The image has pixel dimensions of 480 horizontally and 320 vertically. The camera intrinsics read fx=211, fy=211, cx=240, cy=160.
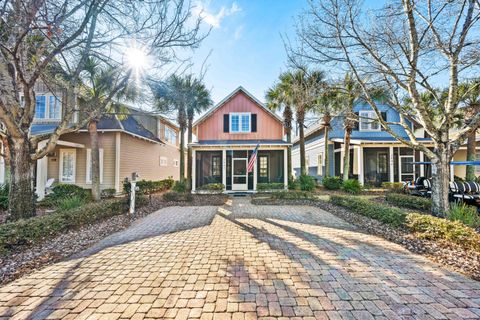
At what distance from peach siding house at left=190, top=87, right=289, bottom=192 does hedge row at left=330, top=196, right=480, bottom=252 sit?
8.21 metres

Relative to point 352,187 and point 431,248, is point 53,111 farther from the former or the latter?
point 352,187

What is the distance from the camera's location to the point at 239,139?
15.4 m

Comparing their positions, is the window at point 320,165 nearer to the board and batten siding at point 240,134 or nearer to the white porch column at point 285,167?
the board and batten siding at point 240,134

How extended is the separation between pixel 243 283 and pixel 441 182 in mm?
7120

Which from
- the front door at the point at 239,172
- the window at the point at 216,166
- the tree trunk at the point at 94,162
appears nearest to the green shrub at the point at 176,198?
the tree trunk at the point at 94,162

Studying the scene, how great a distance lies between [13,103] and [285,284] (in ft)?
27.9

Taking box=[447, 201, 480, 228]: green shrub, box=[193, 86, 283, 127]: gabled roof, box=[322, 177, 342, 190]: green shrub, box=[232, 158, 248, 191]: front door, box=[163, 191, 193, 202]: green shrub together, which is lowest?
box=[163, 191, 193, 202]: green shrub

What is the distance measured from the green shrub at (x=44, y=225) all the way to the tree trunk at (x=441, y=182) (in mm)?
10884

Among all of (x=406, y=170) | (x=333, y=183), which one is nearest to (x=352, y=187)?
(x=333, y=183)

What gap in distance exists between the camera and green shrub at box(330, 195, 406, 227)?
6055 millimetres

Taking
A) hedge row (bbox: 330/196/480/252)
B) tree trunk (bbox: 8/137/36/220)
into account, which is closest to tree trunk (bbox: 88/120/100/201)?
tree trunk (bbox: 8/137/36/220)

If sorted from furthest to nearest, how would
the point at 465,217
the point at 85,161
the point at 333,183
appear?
1. the point at 333,183
2. the point at 85,161
3. the point at 465,217

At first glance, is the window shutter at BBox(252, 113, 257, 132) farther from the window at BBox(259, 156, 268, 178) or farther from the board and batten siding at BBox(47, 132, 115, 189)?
the board and batten siding at BBox(47, 132, 115, 189)

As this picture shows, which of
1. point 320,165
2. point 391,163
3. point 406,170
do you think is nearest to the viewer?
point 391,163
